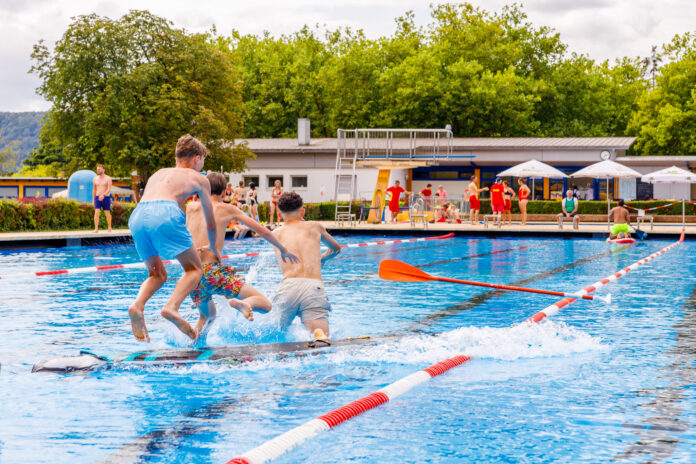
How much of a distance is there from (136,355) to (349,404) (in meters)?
1.99

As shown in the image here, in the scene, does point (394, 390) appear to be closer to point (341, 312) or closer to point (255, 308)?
point (255, 308)

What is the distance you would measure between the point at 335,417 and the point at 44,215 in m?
21.0

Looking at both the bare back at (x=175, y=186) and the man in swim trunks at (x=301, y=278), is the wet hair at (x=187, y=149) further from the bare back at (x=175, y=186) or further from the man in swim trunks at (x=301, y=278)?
the man in swim trunks at (x=301, y=278)

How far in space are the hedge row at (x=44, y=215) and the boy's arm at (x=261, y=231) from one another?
17.8m

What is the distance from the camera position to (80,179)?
143ft

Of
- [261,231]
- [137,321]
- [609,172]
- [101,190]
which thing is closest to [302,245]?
[261,231]

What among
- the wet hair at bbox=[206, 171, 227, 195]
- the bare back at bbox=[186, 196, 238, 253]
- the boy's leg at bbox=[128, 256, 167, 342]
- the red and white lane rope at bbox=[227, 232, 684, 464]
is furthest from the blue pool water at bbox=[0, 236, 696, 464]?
the wet hair at bbox=[206, 171, 227, 195]

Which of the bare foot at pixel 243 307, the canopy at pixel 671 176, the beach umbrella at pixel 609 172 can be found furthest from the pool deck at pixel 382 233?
the bare foot at pixel 243 307

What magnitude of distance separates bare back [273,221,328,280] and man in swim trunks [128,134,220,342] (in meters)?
0.78

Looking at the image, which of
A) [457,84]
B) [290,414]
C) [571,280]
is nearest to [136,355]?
[290,414]

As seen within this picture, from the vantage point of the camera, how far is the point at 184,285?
19.8 feet

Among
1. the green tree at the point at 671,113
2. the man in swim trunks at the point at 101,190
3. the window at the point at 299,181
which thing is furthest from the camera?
the green tree at the point at 671,113

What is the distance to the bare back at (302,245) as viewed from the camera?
6805mm

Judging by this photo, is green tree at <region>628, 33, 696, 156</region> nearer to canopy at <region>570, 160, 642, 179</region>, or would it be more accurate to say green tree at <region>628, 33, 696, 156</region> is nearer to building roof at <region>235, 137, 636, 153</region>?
building roof at <region>235, 137, 636, 153</region>
